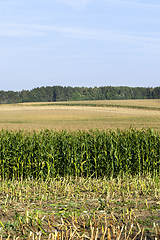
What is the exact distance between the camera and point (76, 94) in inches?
4683

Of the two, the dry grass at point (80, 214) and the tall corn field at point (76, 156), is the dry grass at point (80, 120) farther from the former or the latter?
the dry grass at point (80, 214)

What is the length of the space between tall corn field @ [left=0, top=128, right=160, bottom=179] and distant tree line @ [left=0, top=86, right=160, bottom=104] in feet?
327

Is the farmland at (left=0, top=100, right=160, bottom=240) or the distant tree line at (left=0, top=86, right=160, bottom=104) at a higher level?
the distant tree line at (left=0, top=86, right=160, bottom=104)

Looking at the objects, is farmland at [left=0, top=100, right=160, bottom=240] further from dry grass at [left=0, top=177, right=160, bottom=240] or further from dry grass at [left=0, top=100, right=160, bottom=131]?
dry grass at [left=0, top=100, right=160, bottom=131]

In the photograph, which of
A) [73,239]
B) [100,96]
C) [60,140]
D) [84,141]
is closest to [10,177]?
[60,140]

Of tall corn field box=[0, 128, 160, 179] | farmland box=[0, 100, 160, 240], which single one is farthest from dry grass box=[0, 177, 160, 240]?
tall corn field box=[0, 128, 160, 179]

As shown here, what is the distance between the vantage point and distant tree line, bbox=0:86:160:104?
111625mm

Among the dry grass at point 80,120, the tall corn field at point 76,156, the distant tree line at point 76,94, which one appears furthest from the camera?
the distant tree line at point 76,94

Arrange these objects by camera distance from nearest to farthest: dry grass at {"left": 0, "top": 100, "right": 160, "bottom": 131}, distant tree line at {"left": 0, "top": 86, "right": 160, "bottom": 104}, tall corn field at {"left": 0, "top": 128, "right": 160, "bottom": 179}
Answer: tall corn field at {"left": 0, "top": 128, "right": 160, "bottom": 179} < dry grass at {"left": 0, "top": 100, "right": 160, "bottom": 131} < distant tree line at {"left": 0, "top": 86, "right": 160, "bottom": 104}

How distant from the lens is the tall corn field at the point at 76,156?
994cm

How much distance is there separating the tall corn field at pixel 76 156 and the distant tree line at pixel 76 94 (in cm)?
9976

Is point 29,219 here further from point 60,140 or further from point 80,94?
point 80,94

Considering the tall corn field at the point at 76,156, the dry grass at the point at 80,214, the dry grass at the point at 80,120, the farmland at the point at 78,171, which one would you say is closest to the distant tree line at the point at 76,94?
the dry grass at the point at 80,120

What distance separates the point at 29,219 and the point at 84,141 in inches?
198
